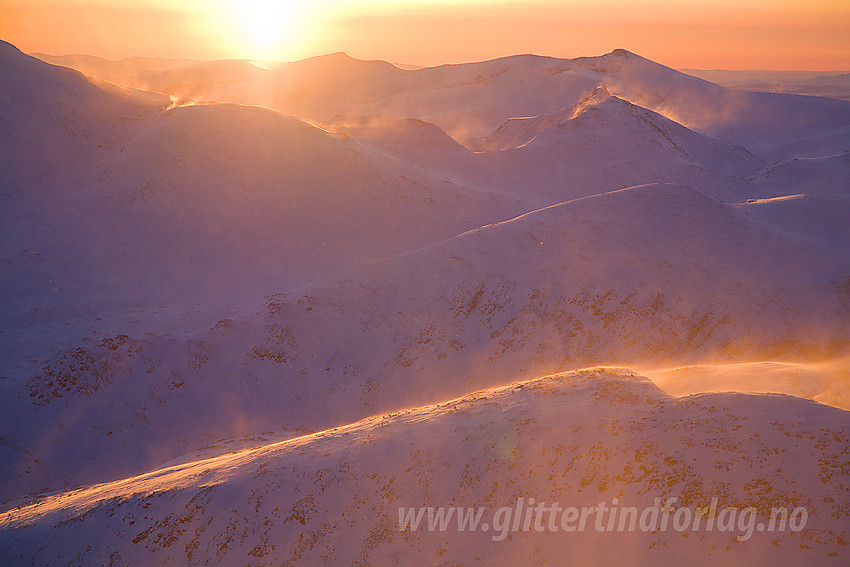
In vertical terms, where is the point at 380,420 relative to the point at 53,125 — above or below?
below

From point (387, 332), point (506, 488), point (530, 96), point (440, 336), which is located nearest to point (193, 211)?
point (387, 332)

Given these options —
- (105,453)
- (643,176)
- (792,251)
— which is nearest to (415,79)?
(643,176)

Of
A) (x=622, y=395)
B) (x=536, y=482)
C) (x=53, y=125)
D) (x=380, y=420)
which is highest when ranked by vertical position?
(x=53, y=125)

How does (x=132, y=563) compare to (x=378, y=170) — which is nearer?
(x=132, y=563)

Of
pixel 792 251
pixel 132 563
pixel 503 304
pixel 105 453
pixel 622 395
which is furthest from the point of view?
pixel 792 251

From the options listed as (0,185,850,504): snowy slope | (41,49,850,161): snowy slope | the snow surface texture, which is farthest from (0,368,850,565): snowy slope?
(41,49,850,161): snowy slope

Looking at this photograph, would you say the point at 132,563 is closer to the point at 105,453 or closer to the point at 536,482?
the point at 536,482

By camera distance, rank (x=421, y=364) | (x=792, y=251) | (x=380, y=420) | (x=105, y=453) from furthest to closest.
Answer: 1. (x=792, y=251)
2. (x=421, y=364)
3. (x=105, y=453)
4. (x=380, y=420)

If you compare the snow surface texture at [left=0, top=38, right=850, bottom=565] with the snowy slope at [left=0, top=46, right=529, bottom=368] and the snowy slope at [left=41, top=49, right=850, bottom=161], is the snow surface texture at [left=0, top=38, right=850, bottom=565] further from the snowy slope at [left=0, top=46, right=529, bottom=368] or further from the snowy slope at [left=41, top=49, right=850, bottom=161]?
the snowy slope at [left=41, top=49, right=850, bottom=161]
